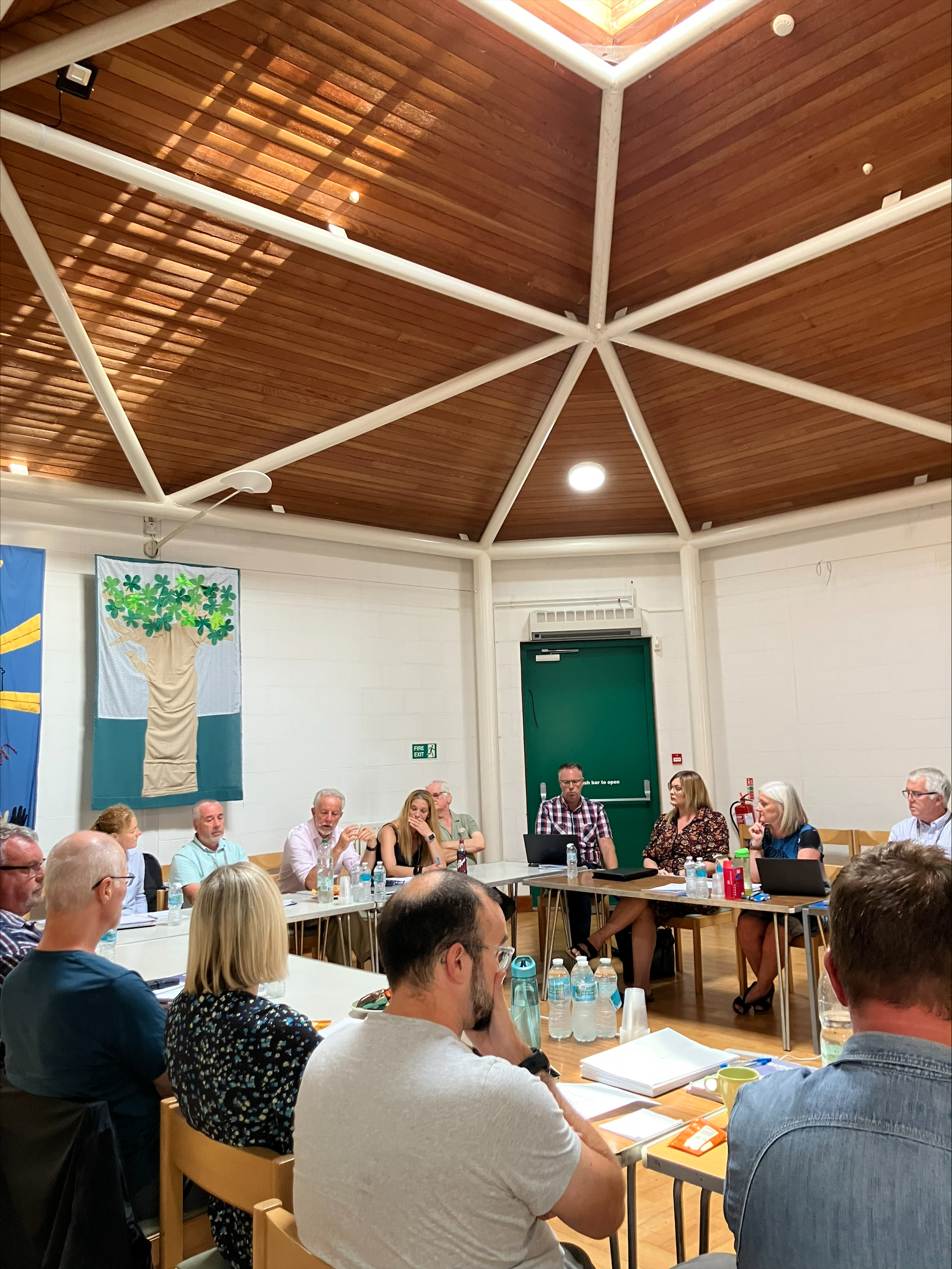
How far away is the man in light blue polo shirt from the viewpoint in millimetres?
5285

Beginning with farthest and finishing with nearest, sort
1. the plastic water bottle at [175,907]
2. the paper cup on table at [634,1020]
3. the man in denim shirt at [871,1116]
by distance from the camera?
the plastic water bottle at [175,907], the paper cup on table at [634,1020], the man in denim shirt at [871,1116]

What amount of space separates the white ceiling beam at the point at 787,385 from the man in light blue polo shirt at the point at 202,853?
4.04m

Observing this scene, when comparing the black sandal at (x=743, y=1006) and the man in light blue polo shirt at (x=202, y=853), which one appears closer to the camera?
the black sandal at (x=743, y=1006)

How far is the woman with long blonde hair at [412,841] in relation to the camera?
572 cm

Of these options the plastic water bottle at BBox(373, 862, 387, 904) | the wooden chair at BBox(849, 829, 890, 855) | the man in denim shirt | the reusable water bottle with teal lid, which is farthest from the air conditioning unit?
the man in denim shirt

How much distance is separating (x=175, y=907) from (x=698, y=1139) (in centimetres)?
366

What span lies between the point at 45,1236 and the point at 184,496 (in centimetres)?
563

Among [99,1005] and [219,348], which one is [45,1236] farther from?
[219,348]

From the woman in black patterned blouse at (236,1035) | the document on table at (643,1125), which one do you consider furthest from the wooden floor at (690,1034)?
the woman in black patterned blouse at (236,1035)

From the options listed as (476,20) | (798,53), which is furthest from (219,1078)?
(798,53)

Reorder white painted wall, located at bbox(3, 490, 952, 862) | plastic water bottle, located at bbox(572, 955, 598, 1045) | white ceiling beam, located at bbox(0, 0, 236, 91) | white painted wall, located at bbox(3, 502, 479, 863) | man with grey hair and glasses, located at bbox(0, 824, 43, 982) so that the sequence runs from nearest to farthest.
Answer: plastic water bottle, located at bbox(572, 955, 598, 1045), man with grey hair and glasses, located at bbox(0, 824, 43, 982), white ceiling beam, located at bbox(0, 0, 236, 91), white painted wall, located at bbox(3, 502, 479, 863), white painted wall, located at bbox(3, 490, 952, 862)

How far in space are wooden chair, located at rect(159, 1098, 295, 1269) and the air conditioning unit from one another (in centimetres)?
712

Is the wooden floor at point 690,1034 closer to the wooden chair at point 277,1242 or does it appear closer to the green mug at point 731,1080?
the green mug at point 731,1080

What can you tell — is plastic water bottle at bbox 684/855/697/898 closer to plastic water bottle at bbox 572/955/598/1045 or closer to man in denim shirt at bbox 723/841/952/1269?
plastic water bottle at bbox 572/955/598/1045
